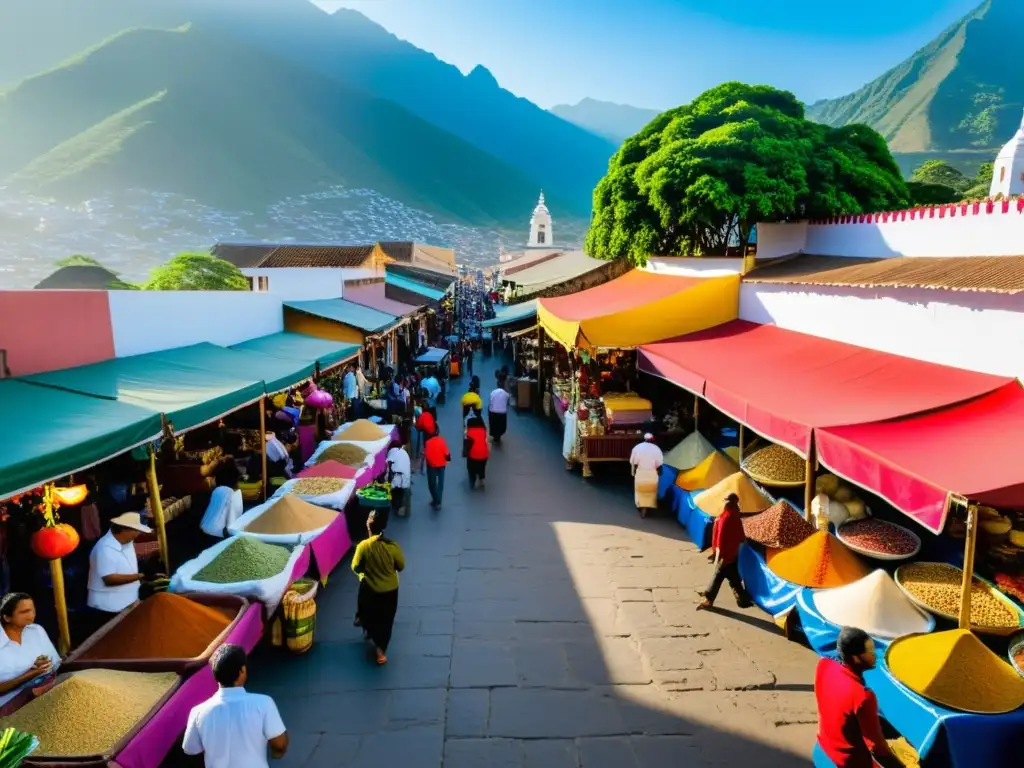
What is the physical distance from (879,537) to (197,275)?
94.5ft

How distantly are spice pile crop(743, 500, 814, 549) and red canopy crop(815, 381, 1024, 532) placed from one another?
1.21 meters

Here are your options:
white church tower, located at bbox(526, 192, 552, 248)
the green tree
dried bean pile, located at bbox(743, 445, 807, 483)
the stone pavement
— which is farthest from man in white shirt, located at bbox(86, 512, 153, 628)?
white church tower, located at bbox(526, 192, 552, 248)

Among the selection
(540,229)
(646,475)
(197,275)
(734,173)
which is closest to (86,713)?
(646,475)

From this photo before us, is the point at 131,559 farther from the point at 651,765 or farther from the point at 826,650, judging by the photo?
the point at 826,650

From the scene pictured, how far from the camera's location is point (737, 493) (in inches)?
310

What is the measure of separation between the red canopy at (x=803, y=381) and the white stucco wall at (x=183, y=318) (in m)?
7.20

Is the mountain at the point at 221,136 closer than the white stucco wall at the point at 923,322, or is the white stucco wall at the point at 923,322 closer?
the white stucco wall at the point at 923,322

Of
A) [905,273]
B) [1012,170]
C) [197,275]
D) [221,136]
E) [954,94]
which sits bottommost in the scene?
[197,275]

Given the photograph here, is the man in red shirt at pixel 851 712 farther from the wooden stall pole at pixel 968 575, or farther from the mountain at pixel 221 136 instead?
the mountain at pixel 221 136

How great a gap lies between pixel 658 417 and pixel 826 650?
7.02m

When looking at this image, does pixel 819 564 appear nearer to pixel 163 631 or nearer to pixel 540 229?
pixel 163 631

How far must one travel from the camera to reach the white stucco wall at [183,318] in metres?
8.09

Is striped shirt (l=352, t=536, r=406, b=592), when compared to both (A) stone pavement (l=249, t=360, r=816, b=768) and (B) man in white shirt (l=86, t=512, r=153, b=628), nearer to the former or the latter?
(A) stone pavement (l=249, t=360, r=816, b=768)

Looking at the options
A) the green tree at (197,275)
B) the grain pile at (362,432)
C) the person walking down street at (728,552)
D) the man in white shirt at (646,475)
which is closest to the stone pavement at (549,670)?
the person walking down street at (728,552)
